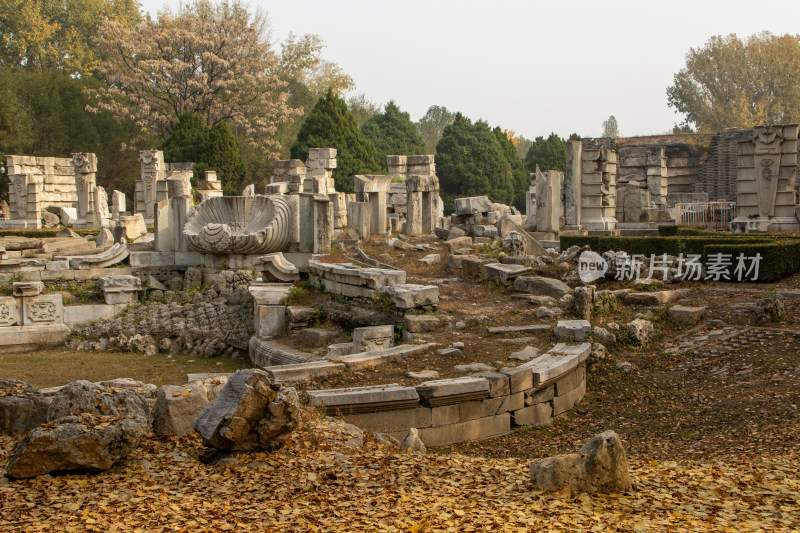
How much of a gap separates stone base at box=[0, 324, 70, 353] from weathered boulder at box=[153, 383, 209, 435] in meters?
8.10

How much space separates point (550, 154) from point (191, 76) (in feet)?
61.7

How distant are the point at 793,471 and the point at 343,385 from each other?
13.4 ft

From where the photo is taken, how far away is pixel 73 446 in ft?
16.2

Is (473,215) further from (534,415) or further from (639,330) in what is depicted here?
(534,415)

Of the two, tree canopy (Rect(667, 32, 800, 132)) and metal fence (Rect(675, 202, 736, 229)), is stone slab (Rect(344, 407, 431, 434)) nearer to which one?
metal fence (Rect(675, 202, 736, 229))

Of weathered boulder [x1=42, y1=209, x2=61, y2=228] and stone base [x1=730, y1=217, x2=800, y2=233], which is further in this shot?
weathered boulder [x1=42, y1=209, x2=61, y2=228]

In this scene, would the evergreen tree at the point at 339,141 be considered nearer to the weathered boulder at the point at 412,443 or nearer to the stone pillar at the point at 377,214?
the stone pillar at the point at 377,214

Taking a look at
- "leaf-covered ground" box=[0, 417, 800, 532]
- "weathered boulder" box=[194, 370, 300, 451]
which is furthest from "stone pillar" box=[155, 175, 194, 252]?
"weathered boulder" box=[194, 370, 300, 451]

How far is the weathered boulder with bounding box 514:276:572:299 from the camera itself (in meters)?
12.1

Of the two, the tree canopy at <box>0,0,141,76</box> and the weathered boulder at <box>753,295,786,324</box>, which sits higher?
the tree canopy at <box>0,0,141,76</box>

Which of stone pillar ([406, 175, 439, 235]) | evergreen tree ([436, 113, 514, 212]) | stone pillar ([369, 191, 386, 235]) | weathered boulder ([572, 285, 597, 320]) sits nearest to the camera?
weathered boulder ([572, 285, 597, 320])

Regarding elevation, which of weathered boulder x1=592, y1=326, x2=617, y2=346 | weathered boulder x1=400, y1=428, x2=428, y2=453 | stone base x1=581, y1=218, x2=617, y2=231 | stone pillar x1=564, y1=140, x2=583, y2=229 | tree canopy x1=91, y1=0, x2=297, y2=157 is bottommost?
weathered boulder x1=400, y1=428, x2=428, y2=453

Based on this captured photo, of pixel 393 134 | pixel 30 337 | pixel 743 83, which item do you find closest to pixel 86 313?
pixel 30 337

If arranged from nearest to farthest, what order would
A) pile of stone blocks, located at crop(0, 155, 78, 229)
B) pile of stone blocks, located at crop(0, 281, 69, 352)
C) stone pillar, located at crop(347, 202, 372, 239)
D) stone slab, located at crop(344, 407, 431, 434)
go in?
stone slab, located at crop(344, 407, 431, 434), pile of stone blocks, located at crop(0, 281, 69, 352), stone pillar, located at crop(347, 202, 372, 239), pile of stone blocks, located at crop(0, 155, 78, 229)
